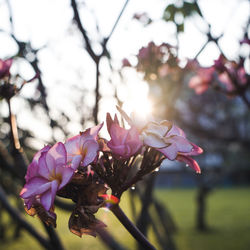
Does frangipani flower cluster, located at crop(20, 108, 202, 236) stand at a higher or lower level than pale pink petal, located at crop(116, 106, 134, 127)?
lower

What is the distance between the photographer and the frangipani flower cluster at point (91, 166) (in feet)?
2.26

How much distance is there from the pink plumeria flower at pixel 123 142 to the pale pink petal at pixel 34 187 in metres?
0.15

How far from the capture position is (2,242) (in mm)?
8438

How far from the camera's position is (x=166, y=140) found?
0.77 metres

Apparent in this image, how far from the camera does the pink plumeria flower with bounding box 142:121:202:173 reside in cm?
74

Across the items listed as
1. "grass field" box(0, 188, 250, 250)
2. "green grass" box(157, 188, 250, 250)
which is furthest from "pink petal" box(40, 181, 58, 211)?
"green grass" box(157, 188, 250, 250)

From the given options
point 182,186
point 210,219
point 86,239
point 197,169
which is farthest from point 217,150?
point 182,186

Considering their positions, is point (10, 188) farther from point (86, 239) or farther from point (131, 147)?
point (131, 147)

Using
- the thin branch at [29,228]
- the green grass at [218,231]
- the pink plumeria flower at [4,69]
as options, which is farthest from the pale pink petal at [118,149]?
the green grass at [218,231]

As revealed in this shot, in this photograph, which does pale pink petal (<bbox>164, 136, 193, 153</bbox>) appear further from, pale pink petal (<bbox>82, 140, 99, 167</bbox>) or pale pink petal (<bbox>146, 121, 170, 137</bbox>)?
pale pink petal (<bbox>82, 140, 99, 167</bbox>)

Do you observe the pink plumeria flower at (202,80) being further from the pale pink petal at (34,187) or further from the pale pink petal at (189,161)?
the pale pink petal at (34,187)

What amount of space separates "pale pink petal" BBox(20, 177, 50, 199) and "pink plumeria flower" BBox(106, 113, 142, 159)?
0.15 m

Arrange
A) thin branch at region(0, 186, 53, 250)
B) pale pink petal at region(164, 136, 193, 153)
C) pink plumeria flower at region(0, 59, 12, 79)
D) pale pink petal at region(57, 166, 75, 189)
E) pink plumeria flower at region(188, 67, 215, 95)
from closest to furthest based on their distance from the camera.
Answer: pale pink petal at region(57, 166, 75, 189) → pale pink petal at region(164, 136, 193, 153) → pink plumeria flower at region(0, 59, 12, 79) → thin branch at region(0, 186, 53, 250) → pink plumeria flower at region(188, 67, 215, 95)

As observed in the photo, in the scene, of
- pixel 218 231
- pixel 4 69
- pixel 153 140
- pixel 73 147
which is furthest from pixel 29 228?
pixel 218 231
